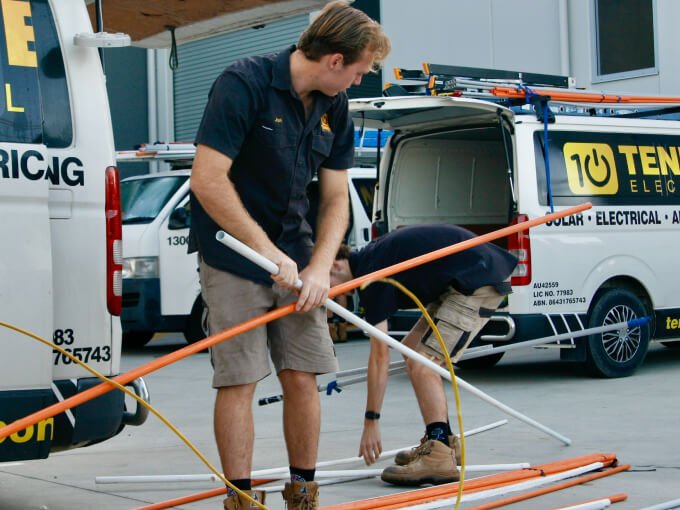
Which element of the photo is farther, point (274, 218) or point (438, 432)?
point (438, 432)

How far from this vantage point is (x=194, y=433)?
299 inches

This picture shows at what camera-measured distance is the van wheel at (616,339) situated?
9258 millimetres

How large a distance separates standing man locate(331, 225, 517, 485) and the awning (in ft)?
4.41

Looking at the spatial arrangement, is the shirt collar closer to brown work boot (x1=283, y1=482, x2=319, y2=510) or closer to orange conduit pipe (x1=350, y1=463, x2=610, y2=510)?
brown work boot (x1=283, y1=482, x2=319, y2=510)

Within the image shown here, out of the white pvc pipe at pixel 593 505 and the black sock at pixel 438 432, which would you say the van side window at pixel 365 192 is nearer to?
the black sock at pixel 438 432

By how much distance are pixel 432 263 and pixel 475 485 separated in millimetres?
1265

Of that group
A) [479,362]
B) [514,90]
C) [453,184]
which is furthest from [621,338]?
[514,90]

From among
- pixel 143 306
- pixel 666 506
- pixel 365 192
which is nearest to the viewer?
pixel 666 506

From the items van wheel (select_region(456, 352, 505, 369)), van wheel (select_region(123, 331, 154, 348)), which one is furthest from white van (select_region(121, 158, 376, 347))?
van wheel (select_region(456, 352, 505, 369))

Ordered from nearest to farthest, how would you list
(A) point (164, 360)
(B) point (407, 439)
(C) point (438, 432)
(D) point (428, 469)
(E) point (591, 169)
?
(A) point (164, 360)
(D) point (428, 469)
(C) point (438, 432)
(B) point (407, 439)
(E) point (591, 169)

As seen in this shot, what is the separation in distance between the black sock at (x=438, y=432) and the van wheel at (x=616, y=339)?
12.4 feet

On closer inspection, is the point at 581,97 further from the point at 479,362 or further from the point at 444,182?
the point at 479,362

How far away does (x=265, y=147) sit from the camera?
168 inches

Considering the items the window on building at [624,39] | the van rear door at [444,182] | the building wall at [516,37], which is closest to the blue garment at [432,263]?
the van rear door at [444,182]
